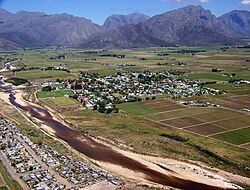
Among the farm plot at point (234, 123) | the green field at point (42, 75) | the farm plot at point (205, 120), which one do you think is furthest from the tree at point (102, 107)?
the green field at point (42, 75)

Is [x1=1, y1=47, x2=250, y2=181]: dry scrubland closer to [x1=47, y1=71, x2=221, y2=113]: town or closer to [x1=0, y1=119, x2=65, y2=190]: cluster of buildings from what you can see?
[x1=47, y1=71, x2=221, y2=113]: town

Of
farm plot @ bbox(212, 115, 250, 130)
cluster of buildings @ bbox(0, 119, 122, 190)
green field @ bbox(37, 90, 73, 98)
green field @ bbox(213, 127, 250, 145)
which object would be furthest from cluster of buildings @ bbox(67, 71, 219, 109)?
green field @ bbox(213, 127, 250, 145)

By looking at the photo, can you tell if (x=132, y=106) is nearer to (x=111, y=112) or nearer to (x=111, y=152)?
(x=111, y=112)

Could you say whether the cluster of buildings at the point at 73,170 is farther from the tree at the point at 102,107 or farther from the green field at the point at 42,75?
the green field at the point at 42,75

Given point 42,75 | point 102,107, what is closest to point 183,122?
point 102,107

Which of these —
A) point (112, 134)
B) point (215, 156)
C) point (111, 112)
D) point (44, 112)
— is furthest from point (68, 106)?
point (215, 156)
